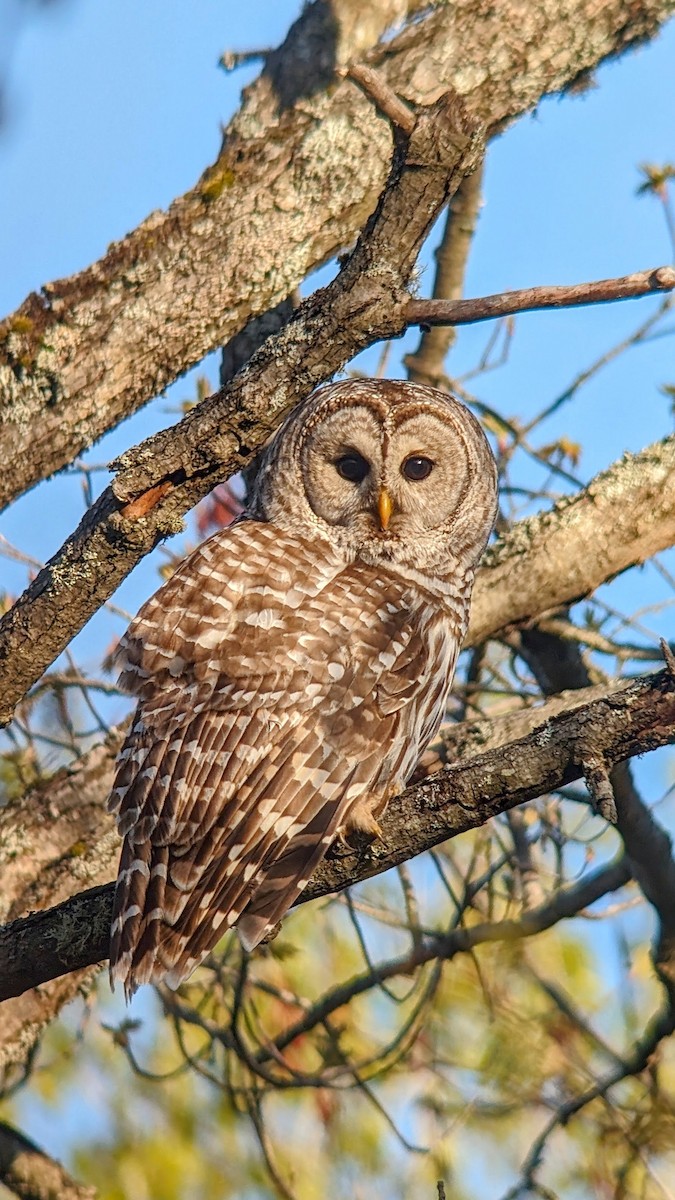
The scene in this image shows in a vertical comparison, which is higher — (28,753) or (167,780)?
(28,753)

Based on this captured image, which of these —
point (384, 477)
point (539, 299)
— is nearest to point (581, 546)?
point (384, 477)

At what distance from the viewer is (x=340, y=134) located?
5539mm

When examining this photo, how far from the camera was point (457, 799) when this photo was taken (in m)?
3.08

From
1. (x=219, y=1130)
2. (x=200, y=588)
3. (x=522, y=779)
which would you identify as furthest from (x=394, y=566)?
(x=219, y=1130)

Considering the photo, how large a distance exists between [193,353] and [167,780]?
84.7 inches

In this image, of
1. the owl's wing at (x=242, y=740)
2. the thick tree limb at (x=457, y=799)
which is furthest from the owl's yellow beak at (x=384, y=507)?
the thick tree limb at (x=457, y=799)

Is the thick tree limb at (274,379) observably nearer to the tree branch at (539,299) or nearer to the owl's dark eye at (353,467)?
the tree branch at (539,299)

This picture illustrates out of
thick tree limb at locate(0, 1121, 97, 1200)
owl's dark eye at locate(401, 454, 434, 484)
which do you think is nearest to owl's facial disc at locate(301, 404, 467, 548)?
owl's dark eye at locate(401, 454, 434, 484)

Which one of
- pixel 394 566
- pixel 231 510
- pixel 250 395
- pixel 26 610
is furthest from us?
pixel 231 510

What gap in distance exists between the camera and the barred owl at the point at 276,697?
3.60 metres

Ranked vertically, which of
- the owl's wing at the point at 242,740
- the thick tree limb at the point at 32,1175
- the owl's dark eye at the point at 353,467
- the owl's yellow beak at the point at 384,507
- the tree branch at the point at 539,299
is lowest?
the thick tree limb at the point at 32,1175

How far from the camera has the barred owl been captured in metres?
3.60

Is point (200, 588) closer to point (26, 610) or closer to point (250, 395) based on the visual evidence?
point (26, 610)

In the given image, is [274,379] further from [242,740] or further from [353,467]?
[353,467]
